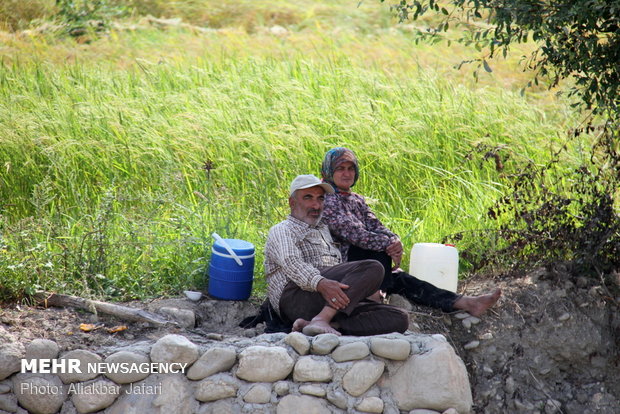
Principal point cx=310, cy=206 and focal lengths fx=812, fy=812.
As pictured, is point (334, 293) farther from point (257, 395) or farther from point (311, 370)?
point (257, 395)

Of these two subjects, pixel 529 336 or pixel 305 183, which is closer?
pixel 305 183

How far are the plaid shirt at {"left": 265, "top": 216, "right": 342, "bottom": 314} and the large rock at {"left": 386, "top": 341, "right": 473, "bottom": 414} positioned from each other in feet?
2.37

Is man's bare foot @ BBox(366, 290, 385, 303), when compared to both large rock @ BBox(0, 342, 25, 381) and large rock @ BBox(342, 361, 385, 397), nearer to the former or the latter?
large rock @ BBox(342, 361, 385, 397)

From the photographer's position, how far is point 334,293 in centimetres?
475

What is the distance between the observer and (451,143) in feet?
26.9

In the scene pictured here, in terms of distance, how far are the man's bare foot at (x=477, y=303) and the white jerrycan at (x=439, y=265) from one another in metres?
0.34

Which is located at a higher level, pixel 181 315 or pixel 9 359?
pixel 9 359

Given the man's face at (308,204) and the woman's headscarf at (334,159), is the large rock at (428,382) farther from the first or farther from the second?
the woman's headscarf at (334,159)

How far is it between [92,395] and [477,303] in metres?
2.49

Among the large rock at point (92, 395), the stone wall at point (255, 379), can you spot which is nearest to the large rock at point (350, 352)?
the stone wall at point (255, 379)

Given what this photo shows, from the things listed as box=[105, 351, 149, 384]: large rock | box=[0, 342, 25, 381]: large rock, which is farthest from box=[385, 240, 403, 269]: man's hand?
box=[0, 342, 25, 381]: large rock

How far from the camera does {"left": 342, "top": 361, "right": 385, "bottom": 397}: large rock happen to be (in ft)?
14.9

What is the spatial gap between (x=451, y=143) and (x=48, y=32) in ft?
26.7

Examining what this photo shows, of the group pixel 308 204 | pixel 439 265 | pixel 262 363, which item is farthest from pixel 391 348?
pixel 439 265
